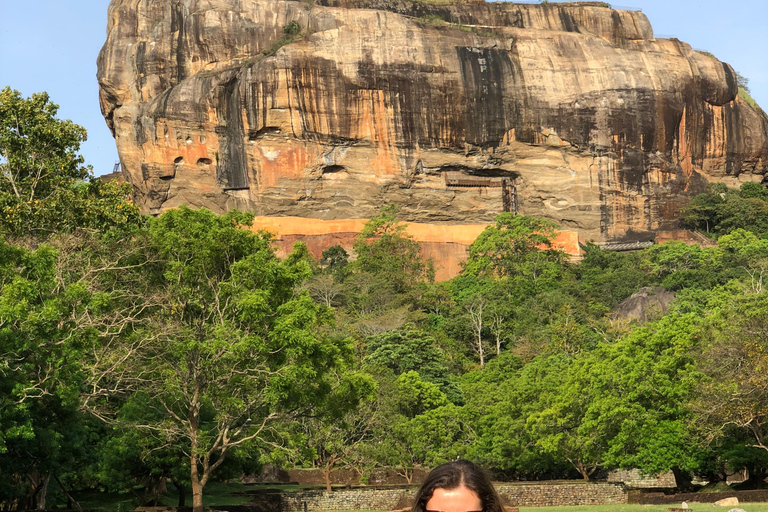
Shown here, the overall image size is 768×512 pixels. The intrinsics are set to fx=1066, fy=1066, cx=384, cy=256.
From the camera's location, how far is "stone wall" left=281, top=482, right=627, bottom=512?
2472 cm

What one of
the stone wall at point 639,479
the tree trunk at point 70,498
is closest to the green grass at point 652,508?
the tree trunk at point 70,498

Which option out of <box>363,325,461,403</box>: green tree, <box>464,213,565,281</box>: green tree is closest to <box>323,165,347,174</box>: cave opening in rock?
<box>464,213,565,281</box>: green tree

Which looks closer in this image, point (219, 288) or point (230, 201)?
point (219, 288)

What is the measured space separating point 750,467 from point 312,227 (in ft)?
105

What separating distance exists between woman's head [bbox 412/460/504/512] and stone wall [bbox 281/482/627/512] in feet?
72.8

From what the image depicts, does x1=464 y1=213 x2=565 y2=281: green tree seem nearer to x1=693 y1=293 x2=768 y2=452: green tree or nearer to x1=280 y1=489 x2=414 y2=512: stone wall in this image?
x1=693 y1=293 x2=768 y2=452: green tree

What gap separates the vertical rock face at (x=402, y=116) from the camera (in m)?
55.3

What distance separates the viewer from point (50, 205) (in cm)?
2277

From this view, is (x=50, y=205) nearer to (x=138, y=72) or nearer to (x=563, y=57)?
(x=138, y=72)

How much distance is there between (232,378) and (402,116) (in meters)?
36.4

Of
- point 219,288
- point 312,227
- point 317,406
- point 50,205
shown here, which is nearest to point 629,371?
point 317,406

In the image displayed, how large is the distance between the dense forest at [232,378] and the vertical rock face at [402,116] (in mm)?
22068

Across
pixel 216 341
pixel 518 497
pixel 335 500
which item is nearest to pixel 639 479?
pixel 518 497

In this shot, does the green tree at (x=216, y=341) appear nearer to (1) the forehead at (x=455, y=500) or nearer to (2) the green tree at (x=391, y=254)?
(1) the forehead at (x=455, y=500)
